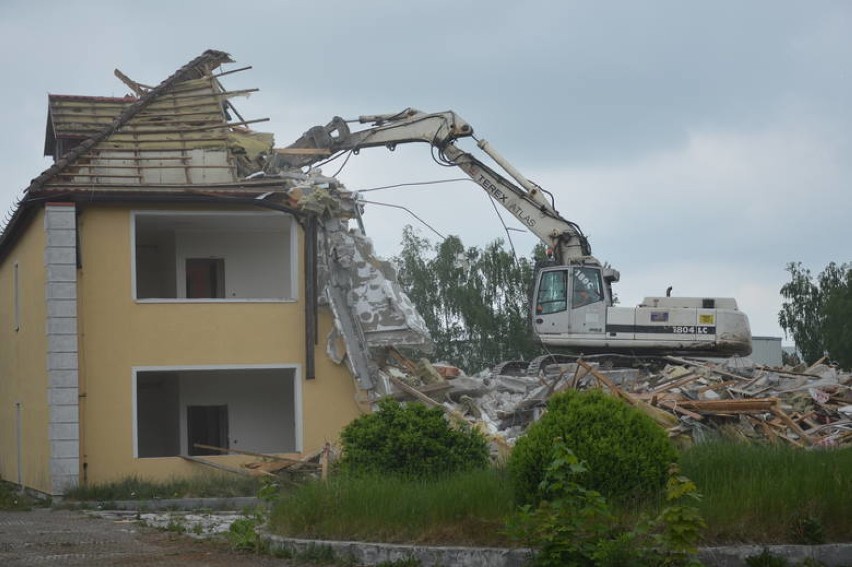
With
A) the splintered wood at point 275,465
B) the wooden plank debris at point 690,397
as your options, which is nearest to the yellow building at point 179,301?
the splintered wood at point 275,465

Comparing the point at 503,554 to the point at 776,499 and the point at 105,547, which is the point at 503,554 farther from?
the point at 105,547

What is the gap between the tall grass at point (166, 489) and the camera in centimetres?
2105

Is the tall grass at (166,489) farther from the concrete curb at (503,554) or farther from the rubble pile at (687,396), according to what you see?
the concrete curb at (503,554)

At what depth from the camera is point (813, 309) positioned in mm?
58188

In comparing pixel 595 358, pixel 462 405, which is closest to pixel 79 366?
pixel 462 405

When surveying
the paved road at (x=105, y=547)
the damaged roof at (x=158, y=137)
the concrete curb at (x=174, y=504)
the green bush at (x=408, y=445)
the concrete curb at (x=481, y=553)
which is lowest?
the concrete curb at (x=174, y=504)

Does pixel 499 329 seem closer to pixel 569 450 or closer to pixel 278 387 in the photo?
pixel 278 387

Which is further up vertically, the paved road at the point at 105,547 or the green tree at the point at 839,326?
the green tree at the point at 839,326

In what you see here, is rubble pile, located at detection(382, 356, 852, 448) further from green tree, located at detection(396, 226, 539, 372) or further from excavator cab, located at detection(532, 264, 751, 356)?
green tree, located at detection(396, 226, 539, 372)

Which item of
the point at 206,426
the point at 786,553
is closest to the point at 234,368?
the point at 206,426

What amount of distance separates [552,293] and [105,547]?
1836cm

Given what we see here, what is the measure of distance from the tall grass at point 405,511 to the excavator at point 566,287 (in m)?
17.4

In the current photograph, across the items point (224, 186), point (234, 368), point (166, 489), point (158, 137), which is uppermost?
point (158, 137)

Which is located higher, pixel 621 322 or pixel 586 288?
pixel 586 288
